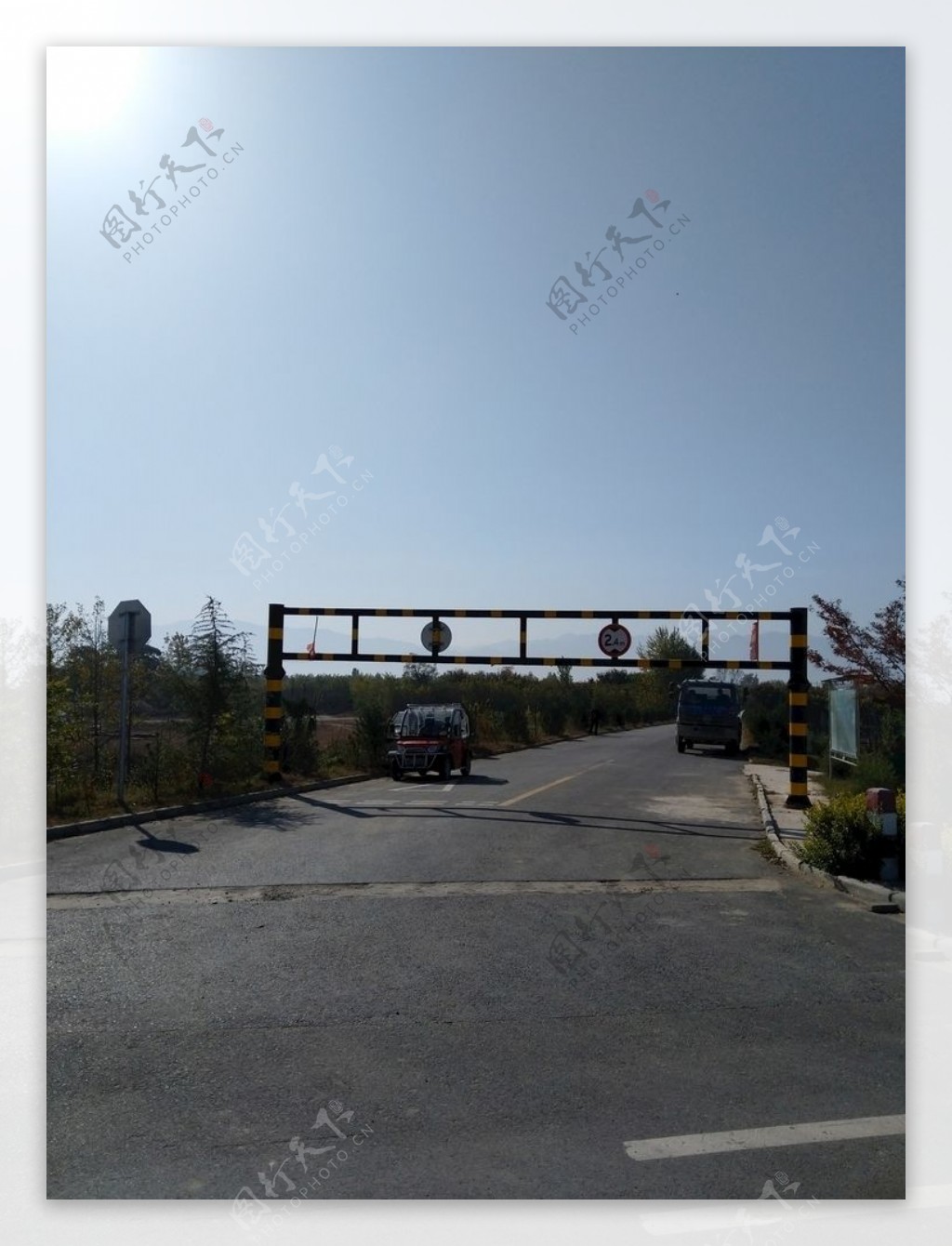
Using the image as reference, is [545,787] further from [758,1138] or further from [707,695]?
[707,695]

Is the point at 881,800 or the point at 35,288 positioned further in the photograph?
the point at 881,800

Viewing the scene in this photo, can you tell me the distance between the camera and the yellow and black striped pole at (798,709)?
1702cm

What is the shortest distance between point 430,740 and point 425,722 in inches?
34.2

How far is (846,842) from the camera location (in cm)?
1024

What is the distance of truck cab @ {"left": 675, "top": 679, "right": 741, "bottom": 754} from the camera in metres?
34.9

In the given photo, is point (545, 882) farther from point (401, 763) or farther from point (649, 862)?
point (401, 763)

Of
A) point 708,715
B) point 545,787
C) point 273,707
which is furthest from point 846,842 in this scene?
point 708,715

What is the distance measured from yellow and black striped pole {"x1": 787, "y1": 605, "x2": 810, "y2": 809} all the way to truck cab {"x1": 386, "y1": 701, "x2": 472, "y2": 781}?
7.49 meters

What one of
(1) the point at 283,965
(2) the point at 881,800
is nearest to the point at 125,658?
(1) the point at 283,965

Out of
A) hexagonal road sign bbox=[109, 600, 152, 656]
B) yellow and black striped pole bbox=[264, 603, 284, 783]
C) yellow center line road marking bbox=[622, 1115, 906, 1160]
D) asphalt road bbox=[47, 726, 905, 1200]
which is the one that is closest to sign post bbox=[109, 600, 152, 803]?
hexagonal road sign bbox=[109, 600, 152, 656]

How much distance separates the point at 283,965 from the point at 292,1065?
1.85 m

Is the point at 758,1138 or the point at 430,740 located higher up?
the point at 758,1138

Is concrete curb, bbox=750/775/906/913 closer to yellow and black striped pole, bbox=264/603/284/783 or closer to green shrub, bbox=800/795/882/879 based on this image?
green shrub, bbox=800/795/882/879

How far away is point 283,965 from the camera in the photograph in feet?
22.9
